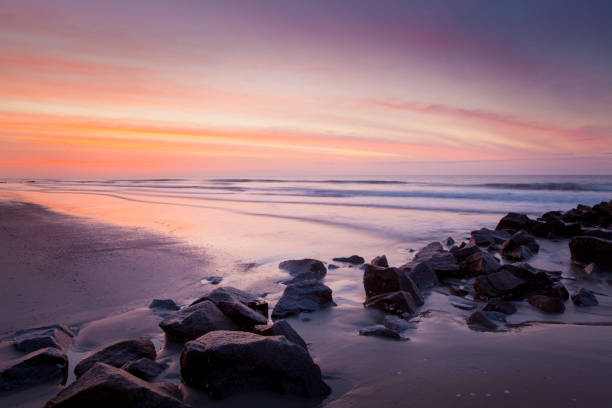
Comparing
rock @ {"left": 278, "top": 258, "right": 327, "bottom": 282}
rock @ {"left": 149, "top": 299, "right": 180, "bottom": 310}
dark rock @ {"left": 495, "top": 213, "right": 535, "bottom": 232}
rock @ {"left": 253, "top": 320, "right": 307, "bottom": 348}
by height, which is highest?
dark rock @ {"left": 495, "top": 213, "right": 535, "bottom": 232}

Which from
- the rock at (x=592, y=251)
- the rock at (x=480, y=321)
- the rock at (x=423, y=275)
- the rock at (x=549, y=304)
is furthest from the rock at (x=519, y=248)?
the rock at (x=480, y=321)

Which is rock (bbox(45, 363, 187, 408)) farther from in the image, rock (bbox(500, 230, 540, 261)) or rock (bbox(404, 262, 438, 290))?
rock (bbox(500, 230, 540, 261))

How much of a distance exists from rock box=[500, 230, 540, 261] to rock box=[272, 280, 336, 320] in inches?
180

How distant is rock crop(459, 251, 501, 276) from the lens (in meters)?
5.22

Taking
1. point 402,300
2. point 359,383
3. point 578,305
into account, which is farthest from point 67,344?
point 578,305

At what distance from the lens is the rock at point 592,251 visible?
584 centimetres

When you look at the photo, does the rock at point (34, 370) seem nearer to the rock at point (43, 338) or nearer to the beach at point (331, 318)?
the beach at point (331, 318)

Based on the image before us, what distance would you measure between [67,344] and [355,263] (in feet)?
13.9

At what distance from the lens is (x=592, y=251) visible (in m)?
6.04

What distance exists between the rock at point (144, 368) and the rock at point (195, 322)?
39 cm

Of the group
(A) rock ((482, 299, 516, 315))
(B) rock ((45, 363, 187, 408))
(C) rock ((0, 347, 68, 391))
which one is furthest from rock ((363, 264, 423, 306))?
(C) rock ((0, 347, 68, 391))

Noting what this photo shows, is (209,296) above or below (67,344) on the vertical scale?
above

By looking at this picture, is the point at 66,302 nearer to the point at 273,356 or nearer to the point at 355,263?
the point at 273,356

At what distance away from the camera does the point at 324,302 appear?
13.5 ft
